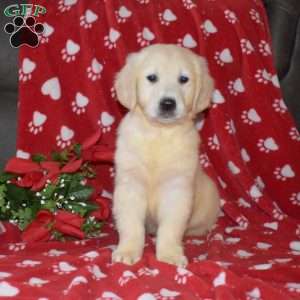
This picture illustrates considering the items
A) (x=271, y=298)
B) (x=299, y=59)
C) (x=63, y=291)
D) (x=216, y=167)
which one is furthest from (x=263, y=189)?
(x=63, y=291)

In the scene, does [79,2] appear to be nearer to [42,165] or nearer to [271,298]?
[42,165]

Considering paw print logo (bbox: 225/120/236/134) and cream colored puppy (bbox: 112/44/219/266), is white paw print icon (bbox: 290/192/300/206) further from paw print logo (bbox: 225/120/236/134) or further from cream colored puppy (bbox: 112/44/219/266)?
cream colored puppy (bbox: 112/44/219/266)

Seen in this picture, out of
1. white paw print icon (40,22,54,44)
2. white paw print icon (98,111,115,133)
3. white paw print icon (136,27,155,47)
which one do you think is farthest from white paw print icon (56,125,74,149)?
white paw print icon (136,27,155,47)

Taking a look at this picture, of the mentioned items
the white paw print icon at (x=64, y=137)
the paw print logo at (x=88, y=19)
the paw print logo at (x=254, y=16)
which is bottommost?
the white paw print icon at (x=64, y=137)

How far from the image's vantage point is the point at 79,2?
273 centimetres

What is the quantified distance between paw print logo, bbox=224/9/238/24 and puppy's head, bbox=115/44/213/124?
62cm

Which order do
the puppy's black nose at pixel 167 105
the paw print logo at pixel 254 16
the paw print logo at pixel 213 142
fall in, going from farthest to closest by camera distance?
1. the paw print logo at pixel 254 16
2. the paw print logo at pixel 213 142
3. the puppy's black nose at pixel 167 105

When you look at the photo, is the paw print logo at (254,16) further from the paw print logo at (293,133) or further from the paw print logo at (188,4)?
the paw print logo at (293,133)

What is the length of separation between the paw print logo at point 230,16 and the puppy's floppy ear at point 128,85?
2.47ft

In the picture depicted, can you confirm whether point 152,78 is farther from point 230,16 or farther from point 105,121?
point 230,16

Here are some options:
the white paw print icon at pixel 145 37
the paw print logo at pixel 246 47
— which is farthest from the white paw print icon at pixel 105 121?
the paw print logo at pixel 246 47

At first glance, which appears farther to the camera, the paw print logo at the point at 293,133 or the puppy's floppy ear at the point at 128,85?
the paw print logo at the point at 293,133

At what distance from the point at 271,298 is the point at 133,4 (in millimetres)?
1621

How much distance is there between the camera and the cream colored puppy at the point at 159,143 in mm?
2189
